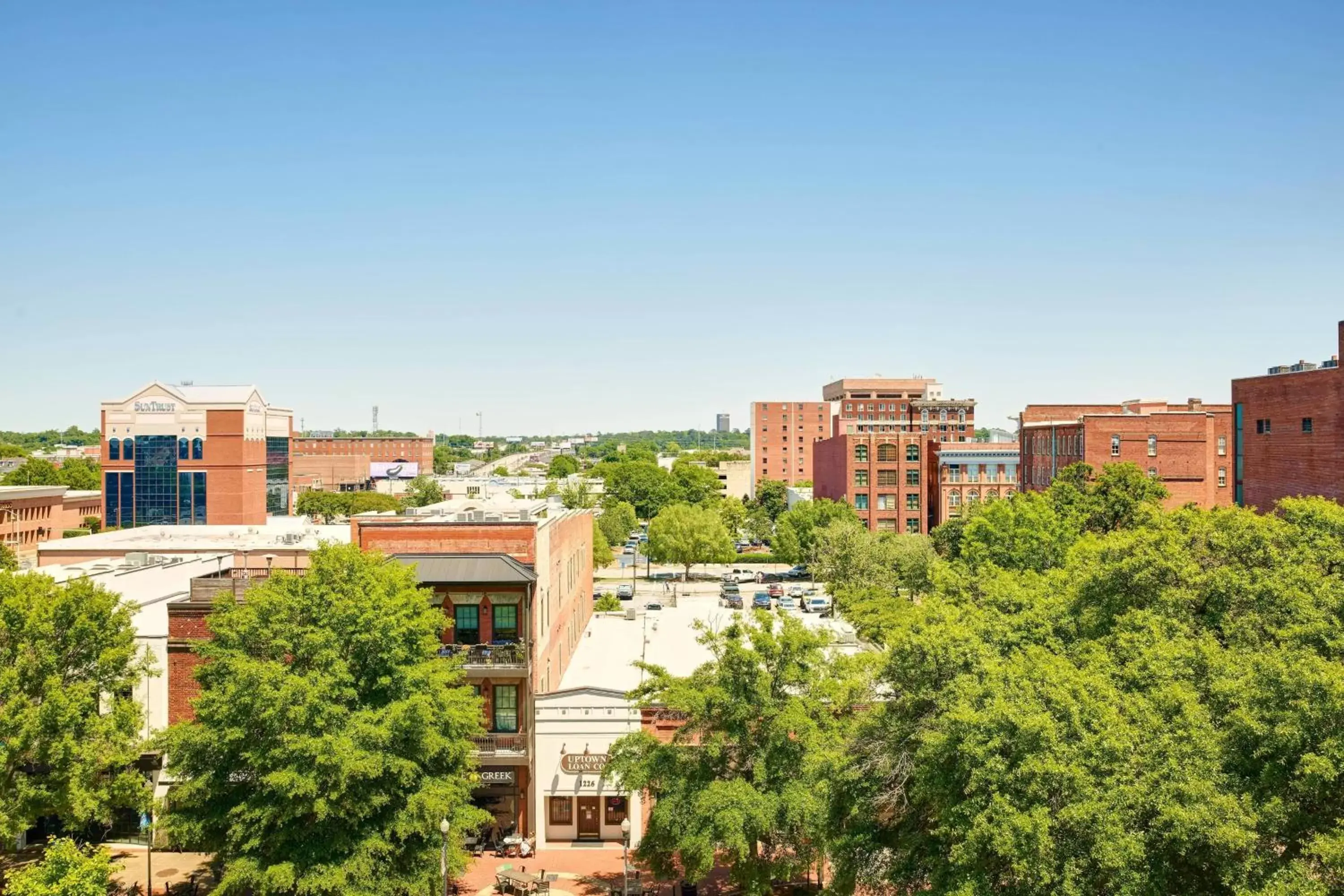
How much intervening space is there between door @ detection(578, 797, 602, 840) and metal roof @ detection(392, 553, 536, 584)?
836 cm

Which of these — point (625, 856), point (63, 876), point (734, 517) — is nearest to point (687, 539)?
point (734, 517)

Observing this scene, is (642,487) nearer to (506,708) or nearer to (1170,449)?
(1170,449)

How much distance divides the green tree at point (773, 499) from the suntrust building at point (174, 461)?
68.9 metres

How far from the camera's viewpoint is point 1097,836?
54.5 feet

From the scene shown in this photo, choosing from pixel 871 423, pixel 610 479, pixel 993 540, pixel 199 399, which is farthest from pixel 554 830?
pixel 610 479

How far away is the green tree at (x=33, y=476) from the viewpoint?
138500mm

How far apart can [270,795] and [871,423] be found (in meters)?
120

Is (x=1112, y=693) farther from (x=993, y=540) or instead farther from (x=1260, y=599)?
(x=993, y=540)

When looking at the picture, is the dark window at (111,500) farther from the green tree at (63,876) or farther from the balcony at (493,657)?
the green tree at (63,876)

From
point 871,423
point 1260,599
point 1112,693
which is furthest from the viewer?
point 871,423

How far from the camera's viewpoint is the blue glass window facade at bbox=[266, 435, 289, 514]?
11531 centimetres

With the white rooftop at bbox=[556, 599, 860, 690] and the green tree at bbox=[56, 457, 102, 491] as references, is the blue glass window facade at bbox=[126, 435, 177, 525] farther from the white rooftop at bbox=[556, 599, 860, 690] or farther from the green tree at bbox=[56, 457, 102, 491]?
the white rooftop at bbox=[556, 599, 860, 690]

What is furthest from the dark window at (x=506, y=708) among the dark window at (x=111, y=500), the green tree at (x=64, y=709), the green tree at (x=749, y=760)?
the dark window at (x=111, y=500)

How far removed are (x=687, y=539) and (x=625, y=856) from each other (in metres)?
67.1
